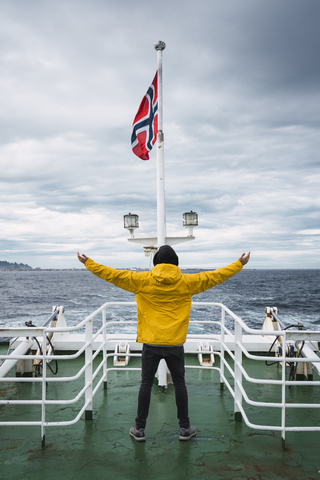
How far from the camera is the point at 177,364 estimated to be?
302 centimetres

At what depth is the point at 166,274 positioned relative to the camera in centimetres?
287

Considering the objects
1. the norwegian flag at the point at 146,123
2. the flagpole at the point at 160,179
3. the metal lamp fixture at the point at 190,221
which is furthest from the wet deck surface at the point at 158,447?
the norwegian flag at the point at 146,123

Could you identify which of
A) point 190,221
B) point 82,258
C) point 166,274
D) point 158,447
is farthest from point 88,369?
point 190,221

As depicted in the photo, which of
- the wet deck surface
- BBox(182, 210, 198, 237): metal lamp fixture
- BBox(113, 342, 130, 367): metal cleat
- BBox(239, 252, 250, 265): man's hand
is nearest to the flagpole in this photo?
BBox(182, 210, 198, 237): metal lamp fixture

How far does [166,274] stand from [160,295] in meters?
0.21

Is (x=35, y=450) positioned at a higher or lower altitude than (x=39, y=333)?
lower

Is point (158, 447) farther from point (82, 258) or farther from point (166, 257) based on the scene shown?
point (82, 258)

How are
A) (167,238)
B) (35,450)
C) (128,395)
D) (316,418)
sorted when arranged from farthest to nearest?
(167,238) → (128,395) → (316,418) → (35,450)

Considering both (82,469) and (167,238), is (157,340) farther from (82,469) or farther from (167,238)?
(167,238)

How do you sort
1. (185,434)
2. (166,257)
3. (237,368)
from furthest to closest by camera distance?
(237,368) → (185,434) → (166,257)

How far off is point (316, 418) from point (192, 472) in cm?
191

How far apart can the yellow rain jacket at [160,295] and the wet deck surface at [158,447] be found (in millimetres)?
1079

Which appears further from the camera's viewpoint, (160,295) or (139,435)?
(139,435)

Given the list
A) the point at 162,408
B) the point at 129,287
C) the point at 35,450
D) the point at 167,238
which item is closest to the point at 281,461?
the point at 162,408
